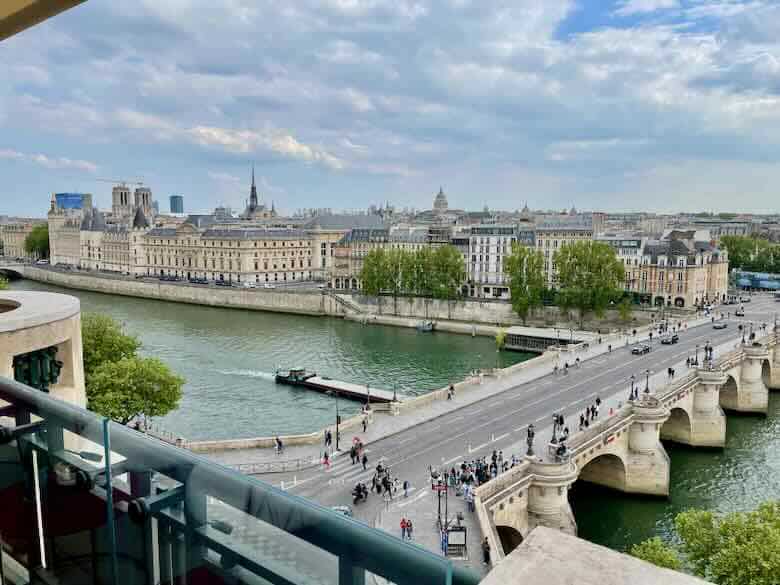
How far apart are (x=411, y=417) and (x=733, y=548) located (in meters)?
13.7

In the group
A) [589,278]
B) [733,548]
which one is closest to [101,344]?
[733,548]

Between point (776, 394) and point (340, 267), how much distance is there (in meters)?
53.6

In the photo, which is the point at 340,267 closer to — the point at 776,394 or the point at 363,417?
the point at 776,394

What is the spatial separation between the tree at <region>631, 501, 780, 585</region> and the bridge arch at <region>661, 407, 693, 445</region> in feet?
50.6

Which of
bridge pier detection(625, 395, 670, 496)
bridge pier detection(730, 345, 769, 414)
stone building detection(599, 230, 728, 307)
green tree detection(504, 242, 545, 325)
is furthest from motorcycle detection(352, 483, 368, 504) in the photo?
stone building detection(599, 230, 728, 307)

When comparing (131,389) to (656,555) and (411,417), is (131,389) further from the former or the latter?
(656,555)

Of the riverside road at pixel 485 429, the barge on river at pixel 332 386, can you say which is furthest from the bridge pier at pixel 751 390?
the barge on river at pixel 332 386

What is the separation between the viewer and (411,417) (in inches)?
1084

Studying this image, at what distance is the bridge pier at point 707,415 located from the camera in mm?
32344

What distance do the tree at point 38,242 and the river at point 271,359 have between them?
70.8 m

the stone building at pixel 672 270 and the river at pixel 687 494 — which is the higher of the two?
the stone building at pixel 672 270

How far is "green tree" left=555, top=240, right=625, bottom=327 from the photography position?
2349 inches

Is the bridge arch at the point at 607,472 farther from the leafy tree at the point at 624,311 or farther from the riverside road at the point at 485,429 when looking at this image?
the leafy tree at the point at 624,311

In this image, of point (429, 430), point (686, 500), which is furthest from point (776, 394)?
point (429, 430)
